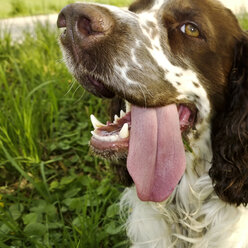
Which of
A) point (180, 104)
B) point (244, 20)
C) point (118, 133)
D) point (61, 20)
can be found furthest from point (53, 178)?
point (244, 20)

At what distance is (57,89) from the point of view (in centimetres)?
379

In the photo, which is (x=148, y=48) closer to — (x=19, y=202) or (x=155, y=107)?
(x=155, y=107)

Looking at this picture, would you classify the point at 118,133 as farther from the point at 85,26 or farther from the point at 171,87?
the point at 85,26

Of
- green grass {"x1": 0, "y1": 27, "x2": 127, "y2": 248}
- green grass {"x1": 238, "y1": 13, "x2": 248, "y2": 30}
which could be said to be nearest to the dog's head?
Result: green grass {"x1": 0, "y1": 27, "x2": 127, "y2": 248}

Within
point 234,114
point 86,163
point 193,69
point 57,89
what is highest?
point 193,69

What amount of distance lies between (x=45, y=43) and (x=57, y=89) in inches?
45.0

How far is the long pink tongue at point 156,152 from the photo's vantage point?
194 centimetres

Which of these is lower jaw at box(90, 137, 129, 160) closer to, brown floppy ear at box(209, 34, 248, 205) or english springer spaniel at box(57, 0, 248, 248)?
english springer spaniel at box(57, 0, 248, 248)

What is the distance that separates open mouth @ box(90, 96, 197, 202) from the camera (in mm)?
1925

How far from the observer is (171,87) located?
6.54 ft

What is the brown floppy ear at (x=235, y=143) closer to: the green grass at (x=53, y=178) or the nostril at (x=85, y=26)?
the green grass at (x=53, y=178)

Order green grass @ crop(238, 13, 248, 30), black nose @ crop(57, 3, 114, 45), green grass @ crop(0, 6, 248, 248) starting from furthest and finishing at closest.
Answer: green grass @ crop(238, 13, 248, 30)
green grass @ crop(0, 6, 248, 248)
black nose @ crop(57, 3, 114, 45)

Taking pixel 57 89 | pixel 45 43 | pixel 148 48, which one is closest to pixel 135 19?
pixel 148 48

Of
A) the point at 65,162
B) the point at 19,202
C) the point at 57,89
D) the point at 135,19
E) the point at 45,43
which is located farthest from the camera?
the point at 45,43
